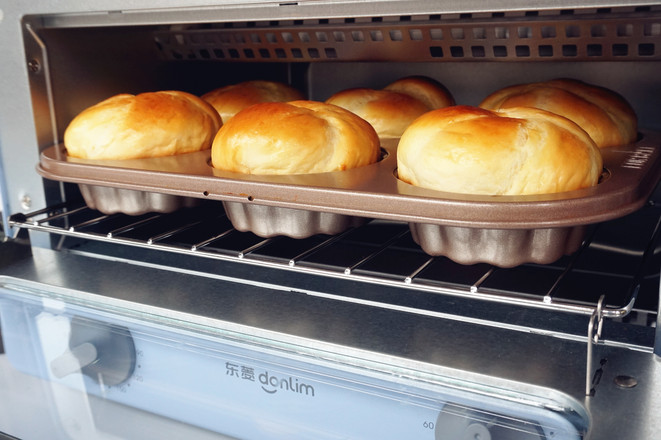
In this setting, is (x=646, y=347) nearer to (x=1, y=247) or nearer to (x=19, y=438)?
(x=19, y=438)

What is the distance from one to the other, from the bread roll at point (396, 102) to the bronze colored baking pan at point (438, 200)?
0.71 ft

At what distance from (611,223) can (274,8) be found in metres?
0.83

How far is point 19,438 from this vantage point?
1060 millimetres

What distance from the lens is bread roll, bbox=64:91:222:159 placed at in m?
1.14

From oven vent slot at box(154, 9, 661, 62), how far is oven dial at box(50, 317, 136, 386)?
0.71 metres

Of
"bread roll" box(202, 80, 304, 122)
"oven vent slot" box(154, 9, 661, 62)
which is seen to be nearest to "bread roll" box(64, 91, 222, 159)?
"bread roll" box(202, 80, 304, 122)

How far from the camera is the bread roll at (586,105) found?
1112mm

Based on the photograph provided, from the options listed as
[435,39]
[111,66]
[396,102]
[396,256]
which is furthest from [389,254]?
[111,66]

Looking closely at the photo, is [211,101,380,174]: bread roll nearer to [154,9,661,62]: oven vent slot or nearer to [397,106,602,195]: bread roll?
[397,106,602,195]: bread roll

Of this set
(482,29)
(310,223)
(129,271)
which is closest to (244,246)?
(129,271)

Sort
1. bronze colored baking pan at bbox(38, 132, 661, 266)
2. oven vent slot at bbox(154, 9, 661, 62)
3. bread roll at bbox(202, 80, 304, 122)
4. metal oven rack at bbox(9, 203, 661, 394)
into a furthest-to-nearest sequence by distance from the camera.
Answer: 1. bread roll at bbox(202, 80, 304, 122)
2. oven vent slot at bbox(154, 9, 661, 62)
3. metal oven rack at bbox(9, 203, 661, 394)
4. bronze colored baking pan at bbox(38, 132, 661, 266)

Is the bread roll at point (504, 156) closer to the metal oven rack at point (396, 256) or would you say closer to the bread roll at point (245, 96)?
the metal oven rack at point (396, 256)

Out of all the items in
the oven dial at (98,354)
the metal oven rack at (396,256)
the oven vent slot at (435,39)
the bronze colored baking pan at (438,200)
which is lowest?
the oven dial at (98,354)

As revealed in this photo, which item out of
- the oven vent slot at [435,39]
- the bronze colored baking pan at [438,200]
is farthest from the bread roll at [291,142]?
the oven vent slot at [435,39]
